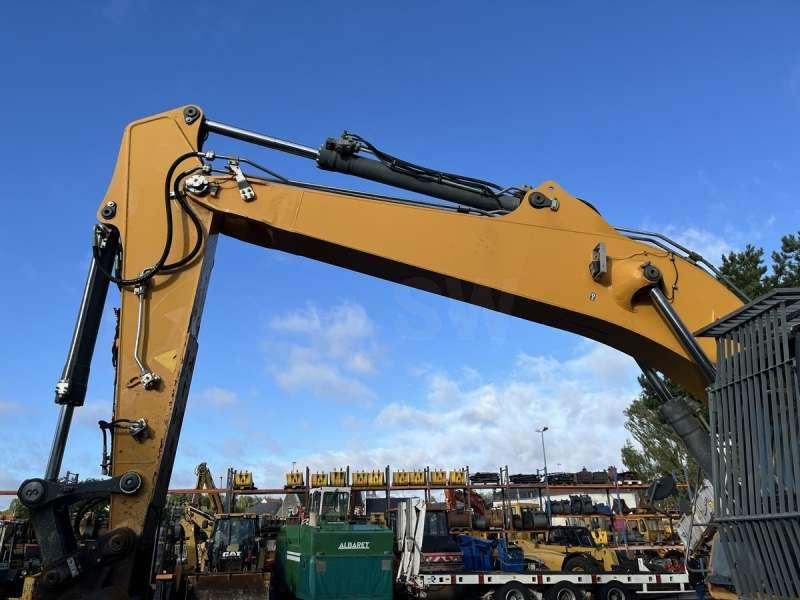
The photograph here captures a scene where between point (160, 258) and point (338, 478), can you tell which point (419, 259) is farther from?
point (338, 478)

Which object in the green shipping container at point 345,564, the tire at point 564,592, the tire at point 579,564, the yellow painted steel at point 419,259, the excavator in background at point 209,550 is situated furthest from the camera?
the tire at point 579,564

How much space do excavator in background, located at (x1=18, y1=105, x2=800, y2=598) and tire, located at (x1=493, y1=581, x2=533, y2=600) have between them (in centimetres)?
1000

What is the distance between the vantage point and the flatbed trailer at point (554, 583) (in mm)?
14609

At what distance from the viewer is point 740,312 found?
190 inches

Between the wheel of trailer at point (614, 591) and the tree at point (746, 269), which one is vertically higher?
the tree at point (746, 269)

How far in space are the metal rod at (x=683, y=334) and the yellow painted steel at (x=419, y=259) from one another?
11cm

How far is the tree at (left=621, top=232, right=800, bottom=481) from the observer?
24641mm

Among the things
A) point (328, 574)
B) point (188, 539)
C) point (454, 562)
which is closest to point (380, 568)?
point (328, 574)

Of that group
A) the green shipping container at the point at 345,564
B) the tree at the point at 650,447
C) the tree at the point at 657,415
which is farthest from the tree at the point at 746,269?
the green shipping container at the point at 345,564

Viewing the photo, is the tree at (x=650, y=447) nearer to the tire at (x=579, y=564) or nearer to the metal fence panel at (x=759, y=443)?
the tire at (x=579, y=564)

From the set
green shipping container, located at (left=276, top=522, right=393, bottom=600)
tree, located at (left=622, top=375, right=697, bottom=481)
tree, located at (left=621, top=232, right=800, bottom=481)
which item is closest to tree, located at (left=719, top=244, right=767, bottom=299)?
tree, located at (left=621, top=232, right=800, bottom=481)

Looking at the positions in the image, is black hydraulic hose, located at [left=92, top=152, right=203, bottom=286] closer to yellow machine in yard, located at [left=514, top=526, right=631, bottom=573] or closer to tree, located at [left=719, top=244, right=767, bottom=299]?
yellow machine in yard, located at [left=514, top=526, right=631, bottom=573]

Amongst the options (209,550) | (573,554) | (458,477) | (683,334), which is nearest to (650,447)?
(458,477)

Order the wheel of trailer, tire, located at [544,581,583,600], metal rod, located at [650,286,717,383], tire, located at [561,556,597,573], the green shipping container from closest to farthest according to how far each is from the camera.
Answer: metal rod, located at [650,286,717,383] < the green shipping container < tire, located at [544,581,583,600] < the wheel of trailer < tire, located at [561,556,597,573]
